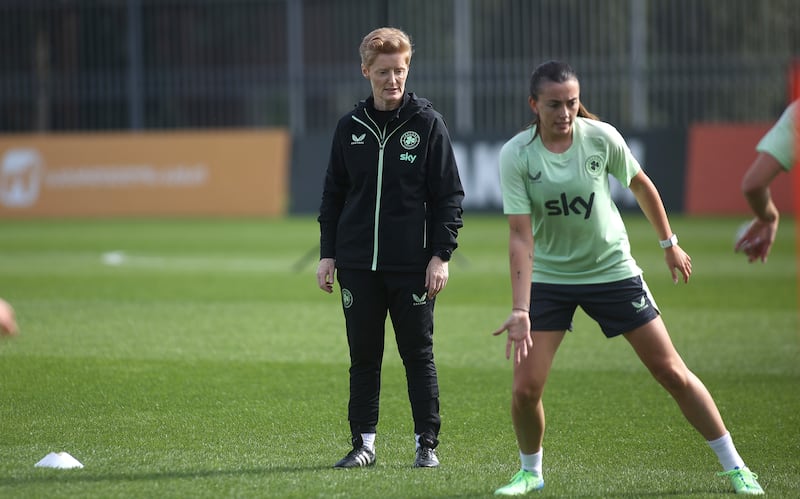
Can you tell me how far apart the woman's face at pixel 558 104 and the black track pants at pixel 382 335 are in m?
1.17

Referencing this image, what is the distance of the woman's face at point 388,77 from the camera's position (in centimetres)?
597

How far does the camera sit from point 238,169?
2688 cm

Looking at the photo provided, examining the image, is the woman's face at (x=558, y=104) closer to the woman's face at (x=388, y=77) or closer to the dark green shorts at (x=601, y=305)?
the dark green shorts at (x=601, y=305)

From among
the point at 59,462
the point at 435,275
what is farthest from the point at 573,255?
the point at 59,462

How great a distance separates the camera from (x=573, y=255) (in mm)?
5531

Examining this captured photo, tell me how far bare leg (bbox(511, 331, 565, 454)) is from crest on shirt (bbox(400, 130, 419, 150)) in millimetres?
1181

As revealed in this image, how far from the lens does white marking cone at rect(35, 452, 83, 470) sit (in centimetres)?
608

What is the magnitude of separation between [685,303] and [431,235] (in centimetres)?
747

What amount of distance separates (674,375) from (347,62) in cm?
2799

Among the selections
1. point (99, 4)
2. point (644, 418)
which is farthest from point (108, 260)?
point (99, 4)

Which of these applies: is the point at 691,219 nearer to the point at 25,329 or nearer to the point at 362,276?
the point at 25,329

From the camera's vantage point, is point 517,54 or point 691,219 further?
point 517,54

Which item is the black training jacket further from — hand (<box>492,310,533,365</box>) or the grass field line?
the grass field line

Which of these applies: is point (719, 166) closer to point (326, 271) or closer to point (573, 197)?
point (326, 271)
